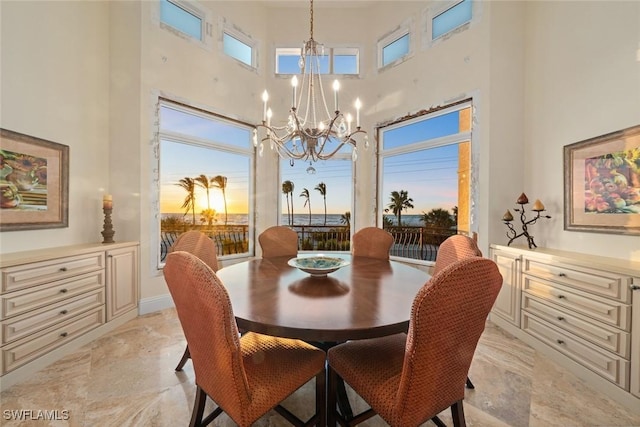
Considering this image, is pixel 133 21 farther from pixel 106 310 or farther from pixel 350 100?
pixel 106 310

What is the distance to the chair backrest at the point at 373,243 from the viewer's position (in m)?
2.81

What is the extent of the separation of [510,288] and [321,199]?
2840 mm

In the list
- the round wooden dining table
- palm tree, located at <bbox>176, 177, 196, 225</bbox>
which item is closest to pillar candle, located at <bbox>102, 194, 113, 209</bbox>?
palm tree, located at <bbox>176, 177, 196, 225</bbox>

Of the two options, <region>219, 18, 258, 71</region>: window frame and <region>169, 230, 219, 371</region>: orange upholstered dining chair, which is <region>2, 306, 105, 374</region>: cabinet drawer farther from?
<region>219, 18, 258, 71</region>: window frame

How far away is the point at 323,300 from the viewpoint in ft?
4.82

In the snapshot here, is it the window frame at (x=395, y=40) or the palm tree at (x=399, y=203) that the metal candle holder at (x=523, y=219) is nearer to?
the palm tree at (x=399, y=203)

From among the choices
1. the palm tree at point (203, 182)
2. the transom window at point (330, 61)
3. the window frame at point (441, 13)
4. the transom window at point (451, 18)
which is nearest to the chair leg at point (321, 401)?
the palm tree at point (203, 182)

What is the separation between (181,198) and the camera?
3721mm

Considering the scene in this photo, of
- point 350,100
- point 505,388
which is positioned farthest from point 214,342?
point 350,100

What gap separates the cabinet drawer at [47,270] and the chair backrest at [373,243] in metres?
2.57

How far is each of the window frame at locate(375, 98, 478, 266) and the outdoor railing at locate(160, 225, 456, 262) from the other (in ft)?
0.53

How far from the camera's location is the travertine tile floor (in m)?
1.67

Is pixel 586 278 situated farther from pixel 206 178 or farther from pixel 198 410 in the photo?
pixel 206 178

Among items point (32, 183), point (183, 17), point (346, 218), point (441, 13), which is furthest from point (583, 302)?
point (183, 17)
